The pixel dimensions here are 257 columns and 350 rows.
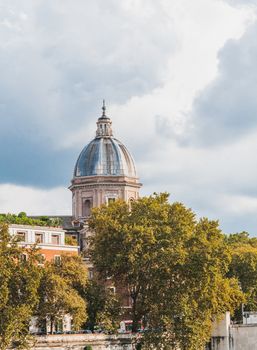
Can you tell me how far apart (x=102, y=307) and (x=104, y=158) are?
2001 inches

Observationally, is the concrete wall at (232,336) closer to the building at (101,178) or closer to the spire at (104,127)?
the building at (101,178)

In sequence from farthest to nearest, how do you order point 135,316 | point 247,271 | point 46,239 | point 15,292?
point 247,271
point 46,239
point 135,316
point 15,292


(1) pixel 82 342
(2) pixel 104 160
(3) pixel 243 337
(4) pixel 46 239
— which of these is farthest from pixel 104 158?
(1) pixel 82 342

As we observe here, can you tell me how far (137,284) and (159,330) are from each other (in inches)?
234

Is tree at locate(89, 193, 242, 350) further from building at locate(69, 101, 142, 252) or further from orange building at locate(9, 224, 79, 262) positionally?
building at locate(69, 101, 142, 252)

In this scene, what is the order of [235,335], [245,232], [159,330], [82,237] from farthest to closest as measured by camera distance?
1. [245,232]
2. [82,237]
3. [235,335]
4. [159,330]

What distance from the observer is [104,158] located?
138125 mm

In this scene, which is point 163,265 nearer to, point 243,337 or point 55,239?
point 243,337

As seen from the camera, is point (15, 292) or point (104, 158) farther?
point (104, 158)

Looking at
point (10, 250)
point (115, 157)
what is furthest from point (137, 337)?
point (115, 157)

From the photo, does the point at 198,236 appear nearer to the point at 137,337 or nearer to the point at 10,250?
the point at 137,337

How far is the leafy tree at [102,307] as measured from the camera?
289 feet

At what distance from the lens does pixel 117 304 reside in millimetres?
89625

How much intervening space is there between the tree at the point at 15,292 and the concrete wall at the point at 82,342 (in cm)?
232
